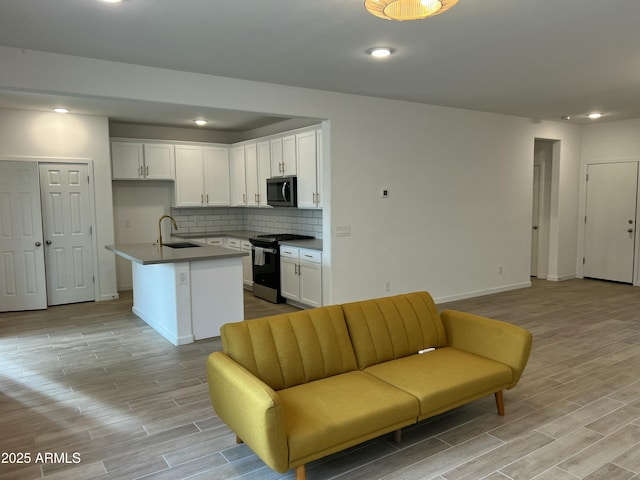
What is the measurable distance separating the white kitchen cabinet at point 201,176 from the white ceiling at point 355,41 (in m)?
2.59

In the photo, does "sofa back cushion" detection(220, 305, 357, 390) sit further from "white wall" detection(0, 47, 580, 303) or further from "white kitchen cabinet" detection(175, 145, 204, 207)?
"white kitchen cabinet" detection(175, 145, 204, 207)

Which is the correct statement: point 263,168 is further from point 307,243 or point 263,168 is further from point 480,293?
point 480,293

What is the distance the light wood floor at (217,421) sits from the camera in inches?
98.5

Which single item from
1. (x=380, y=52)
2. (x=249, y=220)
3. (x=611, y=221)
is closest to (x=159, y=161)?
(x=249, y=220)

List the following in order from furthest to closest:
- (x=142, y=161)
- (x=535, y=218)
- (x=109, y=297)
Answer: (x=535, y=218), (x=142, y=161), (x=109, y=297)

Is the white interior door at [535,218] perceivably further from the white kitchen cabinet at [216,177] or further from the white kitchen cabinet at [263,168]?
the white kitchen cabinet at [216,177]

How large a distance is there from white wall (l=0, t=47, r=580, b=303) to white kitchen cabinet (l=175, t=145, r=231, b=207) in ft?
10.2

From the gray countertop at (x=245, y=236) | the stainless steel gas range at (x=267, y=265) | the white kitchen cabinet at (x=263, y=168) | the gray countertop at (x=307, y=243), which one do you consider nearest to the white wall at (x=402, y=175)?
the gray countertop at (x=307, y=243)

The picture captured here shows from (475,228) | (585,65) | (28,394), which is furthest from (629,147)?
(28,394)

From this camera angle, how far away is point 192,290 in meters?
4.70

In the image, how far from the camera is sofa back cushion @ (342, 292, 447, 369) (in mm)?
3016

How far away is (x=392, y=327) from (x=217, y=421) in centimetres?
133

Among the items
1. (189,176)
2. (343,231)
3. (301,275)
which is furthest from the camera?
(189,176)

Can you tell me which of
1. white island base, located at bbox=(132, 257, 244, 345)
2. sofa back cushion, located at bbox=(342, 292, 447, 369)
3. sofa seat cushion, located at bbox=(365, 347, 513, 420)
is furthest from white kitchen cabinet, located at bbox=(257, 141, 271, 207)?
sofa seat cushion, located at bbox=(365, 347, 513, 420)
